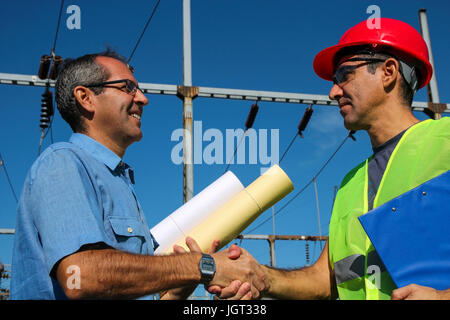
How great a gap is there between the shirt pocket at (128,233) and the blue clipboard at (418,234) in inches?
46.7

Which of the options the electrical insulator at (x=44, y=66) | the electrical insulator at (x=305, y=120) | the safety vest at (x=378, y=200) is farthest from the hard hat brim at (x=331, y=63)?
the electrical insulator at (x=44, y=66)

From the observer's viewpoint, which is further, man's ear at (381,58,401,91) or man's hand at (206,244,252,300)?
man's ear at (381,58,401,91)

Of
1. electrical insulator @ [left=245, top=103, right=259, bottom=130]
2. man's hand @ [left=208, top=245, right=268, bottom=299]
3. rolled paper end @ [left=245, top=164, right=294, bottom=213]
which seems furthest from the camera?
electrical insulator @ [left=245, top=103, right=259, bottom=130]

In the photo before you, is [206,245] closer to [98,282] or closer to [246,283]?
[246,283]

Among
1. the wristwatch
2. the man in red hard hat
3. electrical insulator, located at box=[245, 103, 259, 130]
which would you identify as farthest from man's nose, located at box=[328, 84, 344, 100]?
electrical insulator, located at box=[245, 103, 259, 130]

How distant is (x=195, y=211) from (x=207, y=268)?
624mm

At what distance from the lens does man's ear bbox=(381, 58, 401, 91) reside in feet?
9.85

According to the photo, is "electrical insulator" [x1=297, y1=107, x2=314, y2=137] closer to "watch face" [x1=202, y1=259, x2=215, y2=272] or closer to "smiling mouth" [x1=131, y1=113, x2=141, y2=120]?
"smiling mouth" [x1=131, y1=113, x2=141, y2=120]

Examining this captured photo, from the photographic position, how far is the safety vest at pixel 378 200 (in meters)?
2.35

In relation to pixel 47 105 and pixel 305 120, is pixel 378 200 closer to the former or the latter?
pixel 47 105

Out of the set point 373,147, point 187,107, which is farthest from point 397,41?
point 187,107

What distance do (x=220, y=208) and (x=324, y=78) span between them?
1630 millimetres

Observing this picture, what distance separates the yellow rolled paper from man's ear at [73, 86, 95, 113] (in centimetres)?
104

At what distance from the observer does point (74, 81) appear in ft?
9.32
